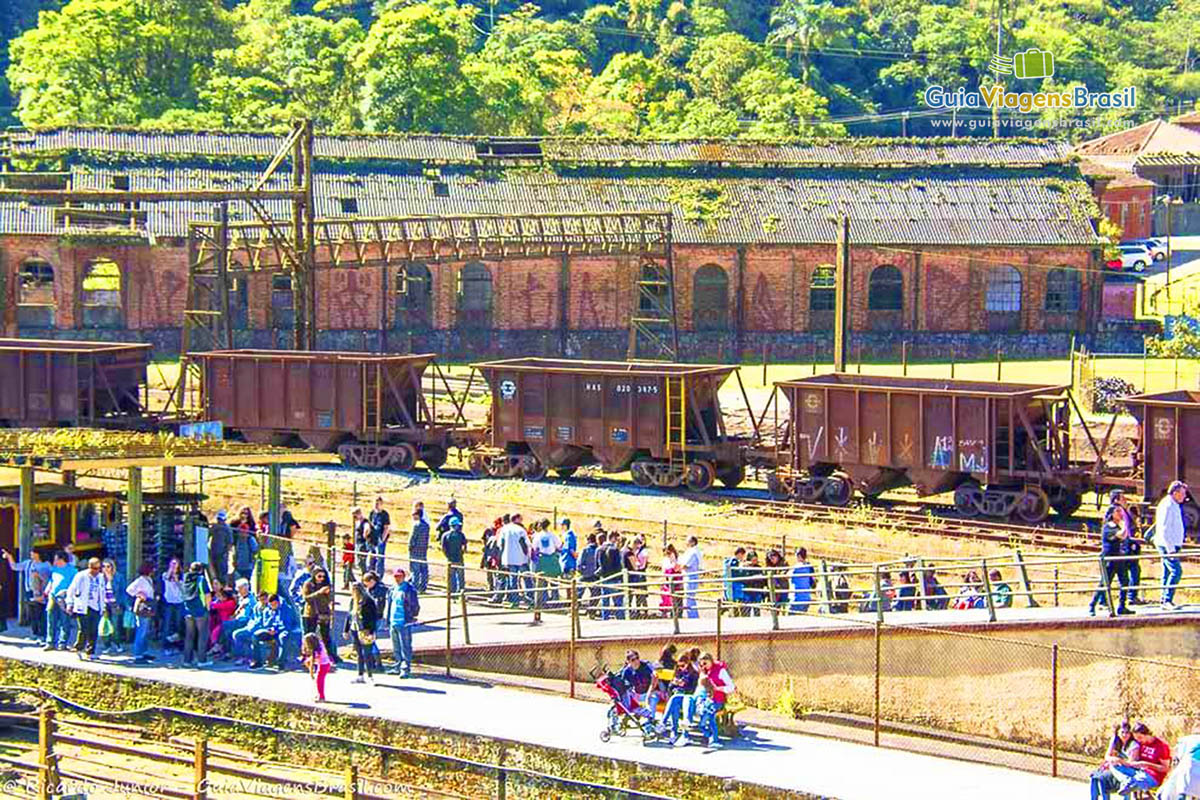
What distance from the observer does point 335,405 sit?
1628 inches

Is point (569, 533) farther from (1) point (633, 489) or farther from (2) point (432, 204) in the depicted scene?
(2) point (432, 204)

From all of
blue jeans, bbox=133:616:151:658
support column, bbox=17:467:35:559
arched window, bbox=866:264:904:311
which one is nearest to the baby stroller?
blue jeans, bbox=133:616:151:658

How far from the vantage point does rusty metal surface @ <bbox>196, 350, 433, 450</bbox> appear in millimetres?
41000

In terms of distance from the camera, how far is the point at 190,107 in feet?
270

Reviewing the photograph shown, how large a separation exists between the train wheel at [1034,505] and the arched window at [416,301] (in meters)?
27.2

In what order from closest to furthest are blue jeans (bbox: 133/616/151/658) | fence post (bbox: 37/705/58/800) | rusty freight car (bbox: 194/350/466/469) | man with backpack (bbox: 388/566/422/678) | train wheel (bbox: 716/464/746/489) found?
fence post (bbox: 37/705/58/800) < man with backpack (bbox: 388/566/422/678) < blue jeans (bbox: 133/616/151/658) < train wheel (bbox: 716/464/746/489) < rusty freight car (bbox: 194/350/466/469)

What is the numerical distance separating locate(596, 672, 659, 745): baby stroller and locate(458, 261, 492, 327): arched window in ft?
124

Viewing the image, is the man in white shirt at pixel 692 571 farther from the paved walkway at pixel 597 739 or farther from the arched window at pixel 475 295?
the arched window at pixel 475 295

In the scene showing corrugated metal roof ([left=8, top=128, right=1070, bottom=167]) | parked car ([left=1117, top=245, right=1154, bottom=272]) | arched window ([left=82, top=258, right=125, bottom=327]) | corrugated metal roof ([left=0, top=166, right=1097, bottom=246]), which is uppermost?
corrugated metal roof ([left=8, top=128, right=1070, bottom=167])

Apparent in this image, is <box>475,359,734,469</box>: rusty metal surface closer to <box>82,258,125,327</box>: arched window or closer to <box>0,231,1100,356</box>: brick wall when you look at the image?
<box>0,231,1100,356</box>: brick wall

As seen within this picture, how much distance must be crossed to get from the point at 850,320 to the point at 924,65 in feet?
193

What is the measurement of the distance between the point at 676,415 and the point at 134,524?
15.5 metres

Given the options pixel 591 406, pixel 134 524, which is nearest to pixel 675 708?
pixel 134 524

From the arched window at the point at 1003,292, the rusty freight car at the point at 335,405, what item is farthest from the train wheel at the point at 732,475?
the arched window at the point at 1003,292
